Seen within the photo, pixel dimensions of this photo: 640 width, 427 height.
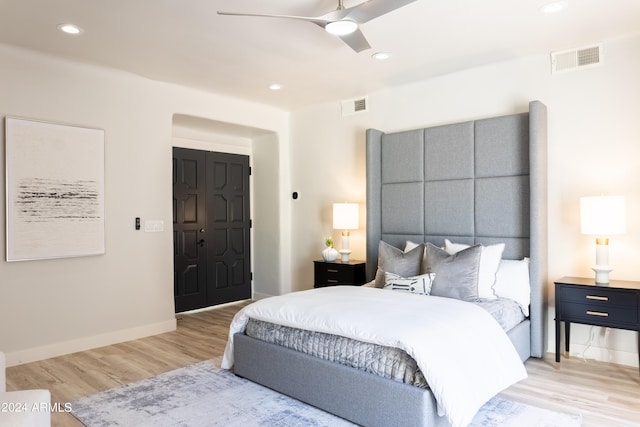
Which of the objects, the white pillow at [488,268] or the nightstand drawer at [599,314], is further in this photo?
the white pillow at [488,268]

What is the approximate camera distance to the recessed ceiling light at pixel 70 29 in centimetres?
324

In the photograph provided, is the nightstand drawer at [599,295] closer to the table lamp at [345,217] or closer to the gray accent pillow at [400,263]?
the gray accent pillow at [400,263]

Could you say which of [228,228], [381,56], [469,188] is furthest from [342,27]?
[228,228]

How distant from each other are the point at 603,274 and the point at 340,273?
249 cm

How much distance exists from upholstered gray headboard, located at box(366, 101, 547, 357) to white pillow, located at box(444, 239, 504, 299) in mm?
253

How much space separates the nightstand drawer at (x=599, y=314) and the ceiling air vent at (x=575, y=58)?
6.64 ft

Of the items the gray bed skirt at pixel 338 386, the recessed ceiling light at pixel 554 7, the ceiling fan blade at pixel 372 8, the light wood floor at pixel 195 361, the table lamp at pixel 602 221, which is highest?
the recessed ceiling light at pixel 554 7

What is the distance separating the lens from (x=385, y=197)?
188 inches

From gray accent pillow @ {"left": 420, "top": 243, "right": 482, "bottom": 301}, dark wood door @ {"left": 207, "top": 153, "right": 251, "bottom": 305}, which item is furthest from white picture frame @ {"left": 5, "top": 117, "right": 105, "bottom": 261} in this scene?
gray accent pillow @ {"left": 420, "top": 243, "right": 482, "bottom": 301}

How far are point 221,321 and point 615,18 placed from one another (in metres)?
4.81

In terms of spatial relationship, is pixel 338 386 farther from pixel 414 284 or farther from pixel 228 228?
pixel 228 228

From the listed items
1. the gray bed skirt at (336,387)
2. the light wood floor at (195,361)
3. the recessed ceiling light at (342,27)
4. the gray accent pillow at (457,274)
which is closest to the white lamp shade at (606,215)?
the gray accent pillow at (457,274)

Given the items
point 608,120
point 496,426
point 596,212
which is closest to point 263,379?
point 496,426

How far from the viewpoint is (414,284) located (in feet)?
11.7
